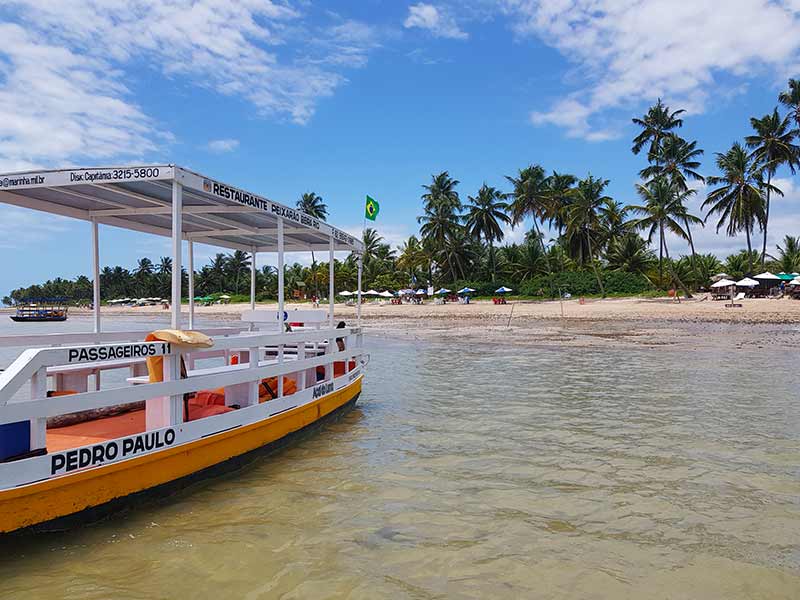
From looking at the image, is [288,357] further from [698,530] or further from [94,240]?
[698,530]

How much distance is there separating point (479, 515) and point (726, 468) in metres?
3.41

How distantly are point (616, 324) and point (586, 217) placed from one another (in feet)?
73.3

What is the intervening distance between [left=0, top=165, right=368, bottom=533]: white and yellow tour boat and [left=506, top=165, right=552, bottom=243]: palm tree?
51.2 meters

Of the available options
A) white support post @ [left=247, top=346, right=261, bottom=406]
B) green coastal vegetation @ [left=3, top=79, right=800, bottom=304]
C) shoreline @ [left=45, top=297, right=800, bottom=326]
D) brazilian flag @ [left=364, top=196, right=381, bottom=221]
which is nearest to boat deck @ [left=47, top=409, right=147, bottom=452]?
white support post @ [left=247, top=346, right=261, bottom=406]

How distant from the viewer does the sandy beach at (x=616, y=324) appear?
2406 centimetres

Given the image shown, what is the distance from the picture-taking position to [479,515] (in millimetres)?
5566

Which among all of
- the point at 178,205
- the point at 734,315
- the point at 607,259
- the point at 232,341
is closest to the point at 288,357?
the point at 232,341

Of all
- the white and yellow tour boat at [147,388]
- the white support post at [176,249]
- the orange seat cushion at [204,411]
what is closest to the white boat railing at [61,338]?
the white and yellow tour boat at [147,388]

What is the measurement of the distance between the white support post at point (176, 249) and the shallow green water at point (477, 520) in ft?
5.75

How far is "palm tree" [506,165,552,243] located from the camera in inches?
2285

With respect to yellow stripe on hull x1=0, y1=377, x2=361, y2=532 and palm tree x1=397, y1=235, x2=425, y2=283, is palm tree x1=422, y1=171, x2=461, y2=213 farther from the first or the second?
yellow stripe on hull x1=0, y1=377, x2=361, y2=532

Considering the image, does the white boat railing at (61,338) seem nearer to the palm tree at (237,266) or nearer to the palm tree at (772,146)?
the palm tree at (772,146)

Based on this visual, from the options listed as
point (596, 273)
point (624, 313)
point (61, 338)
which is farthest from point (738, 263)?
point (61, 338)

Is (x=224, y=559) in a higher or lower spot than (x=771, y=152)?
lower
